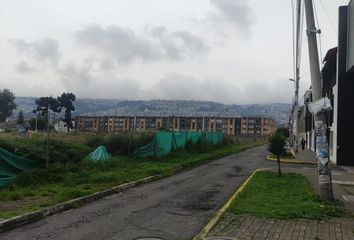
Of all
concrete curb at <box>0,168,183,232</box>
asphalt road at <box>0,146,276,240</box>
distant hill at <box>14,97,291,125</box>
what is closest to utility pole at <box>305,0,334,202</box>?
asphalt road at <box>0,146,276,240</box>

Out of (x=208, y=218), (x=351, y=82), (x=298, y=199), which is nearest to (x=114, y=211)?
(x=208, y=218)

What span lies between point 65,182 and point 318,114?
769 cm

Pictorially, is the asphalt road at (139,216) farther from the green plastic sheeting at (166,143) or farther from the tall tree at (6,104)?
the tall tree at (6,104)

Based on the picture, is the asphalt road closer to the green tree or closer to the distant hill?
the green tree

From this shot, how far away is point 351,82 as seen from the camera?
3128 centimetres

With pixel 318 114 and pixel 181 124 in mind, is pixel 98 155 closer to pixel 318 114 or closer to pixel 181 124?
pixel 318 114

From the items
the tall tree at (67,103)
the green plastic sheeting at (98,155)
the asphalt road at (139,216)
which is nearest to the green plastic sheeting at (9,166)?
the asphalt road at (139,216)

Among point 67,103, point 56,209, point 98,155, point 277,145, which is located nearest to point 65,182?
point 56,209

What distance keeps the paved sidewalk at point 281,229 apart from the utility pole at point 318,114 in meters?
2.23

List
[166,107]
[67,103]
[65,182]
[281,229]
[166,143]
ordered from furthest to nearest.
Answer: [166,107] → [67,103] → [166,143] → [65,182] → [281,229]

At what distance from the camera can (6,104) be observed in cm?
11925

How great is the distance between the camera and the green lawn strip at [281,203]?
11031mm

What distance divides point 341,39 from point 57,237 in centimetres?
2648

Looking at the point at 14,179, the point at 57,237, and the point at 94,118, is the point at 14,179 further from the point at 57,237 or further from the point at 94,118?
the point at 94,118
